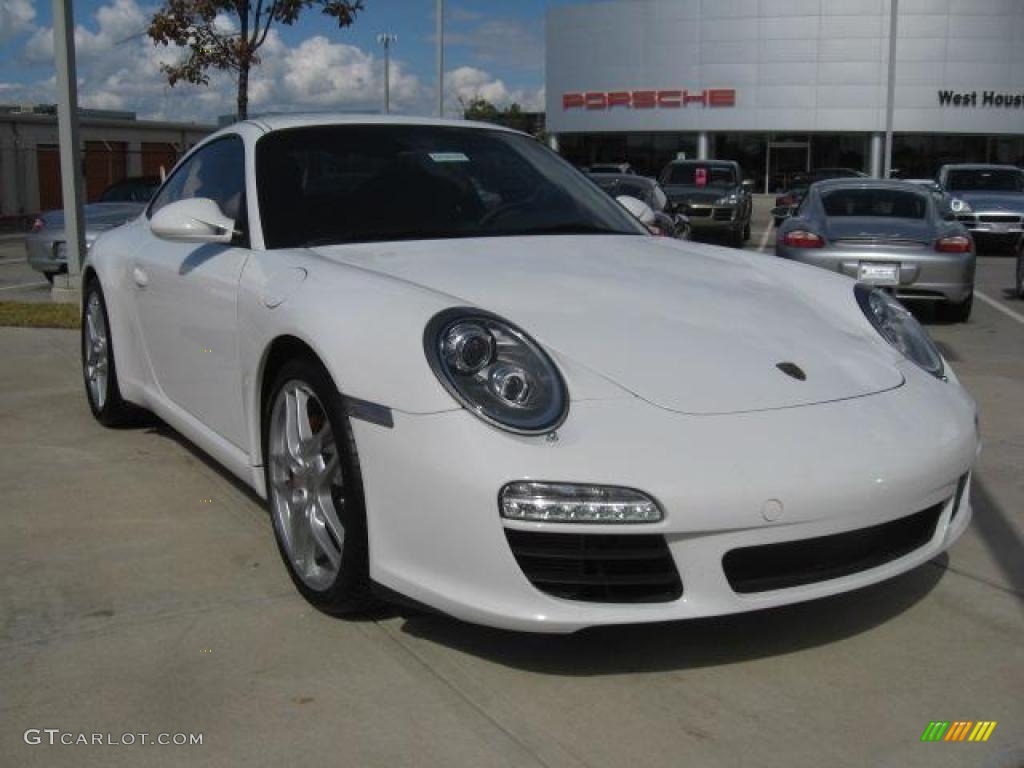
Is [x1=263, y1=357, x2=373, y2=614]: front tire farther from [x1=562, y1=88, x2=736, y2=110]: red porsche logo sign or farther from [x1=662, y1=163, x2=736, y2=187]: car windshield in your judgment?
[x1=562, y1=88, x2=736, y2=110]: red porsche logo sign

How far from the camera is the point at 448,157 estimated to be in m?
→ 4.21

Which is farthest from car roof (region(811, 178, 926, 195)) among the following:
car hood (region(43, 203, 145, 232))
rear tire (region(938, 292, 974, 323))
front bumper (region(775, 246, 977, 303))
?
car hood (region(43, 203, 145, 232))

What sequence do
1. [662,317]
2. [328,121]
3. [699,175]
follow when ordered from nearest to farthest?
[662,317] → [328,121] → [699,175]

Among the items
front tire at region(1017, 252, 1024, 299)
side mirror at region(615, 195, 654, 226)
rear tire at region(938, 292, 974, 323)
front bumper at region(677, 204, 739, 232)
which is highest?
side mirror at region(615, 195, 654, 226)

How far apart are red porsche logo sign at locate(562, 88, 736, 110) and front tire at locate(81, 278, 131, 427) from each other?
4856 cm

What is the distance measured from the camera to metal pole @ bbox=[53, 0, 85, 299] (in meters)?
10.7

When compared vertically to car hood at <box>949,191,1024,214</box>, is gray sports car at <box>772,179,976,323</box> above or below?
below

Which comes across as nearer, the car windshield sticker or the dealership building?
the car windshield sticker

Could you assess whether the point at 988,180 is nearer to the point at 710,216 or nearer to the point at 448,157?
the point at 710,216

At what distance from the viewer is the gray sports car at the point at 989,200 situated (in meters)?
18.2

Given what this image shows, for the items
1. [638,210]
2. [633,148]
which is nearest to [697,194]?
[638,210]

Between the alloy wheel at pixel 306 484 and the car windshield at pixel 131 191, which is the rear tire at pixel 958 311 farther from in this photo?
the car windshield at pixel 131 191

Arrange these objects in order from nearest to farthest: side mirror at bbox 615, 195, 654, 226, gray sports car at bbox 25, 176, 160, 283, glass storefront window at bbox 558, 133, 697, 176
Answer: side mirror at bbox 615, 195, 654, 226 < gray sports car at bbox 25, 176, 160, 283 < glass storefront window at bbox 558, 133, 697, 176

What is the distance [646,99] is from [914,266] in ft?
148
